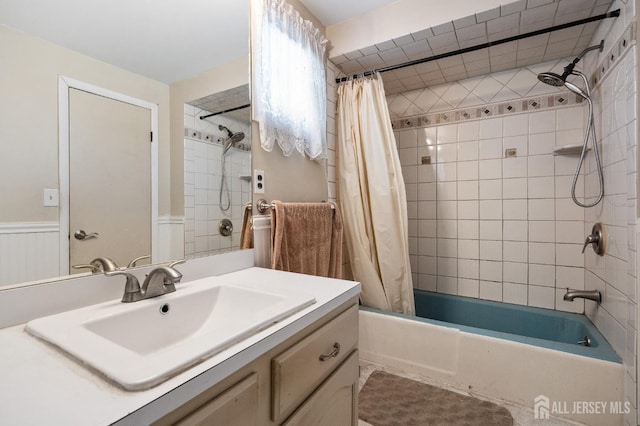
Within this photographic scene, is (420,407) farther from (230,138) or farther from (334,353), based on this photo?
(230,138)

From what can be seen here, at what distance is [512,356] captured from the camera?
1402mm

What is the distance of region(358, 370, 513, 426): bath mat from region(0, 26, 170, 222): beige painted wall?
1492 millimetres

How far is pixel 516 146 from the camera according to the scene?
2.10 meters

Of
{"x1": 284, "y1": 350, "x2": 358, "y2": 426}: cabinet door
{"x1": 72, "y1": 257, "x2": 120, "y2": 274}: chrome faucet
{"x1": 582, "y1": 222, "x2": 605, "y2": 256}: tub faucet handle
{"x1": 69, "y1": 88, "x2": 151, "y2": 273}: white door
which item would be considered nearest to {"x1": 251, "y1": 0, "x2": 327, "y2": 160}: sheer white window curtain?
{"x1": 69, "y1": 88, "x2": 151, "y2": 273}: white door

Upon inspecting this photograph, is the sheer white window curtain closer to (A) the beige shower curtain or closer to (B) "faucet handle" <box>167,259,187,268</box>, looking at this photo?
(A) the beige shower curtain

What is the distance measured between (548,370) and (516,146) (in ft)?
4.90

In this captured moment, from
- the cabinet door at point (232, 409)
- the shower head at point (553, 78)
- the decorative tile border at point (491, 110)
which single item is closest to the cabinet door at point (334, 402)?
the cabinet door at point (232, 409)

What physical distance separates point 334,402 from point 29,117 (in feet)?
3.61

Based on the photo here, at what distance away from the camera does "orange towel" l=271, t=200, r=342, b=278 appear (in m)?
1.33

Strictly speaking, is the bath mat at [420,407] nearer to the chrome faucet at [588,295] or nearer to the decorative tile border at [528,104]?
the chrome faucet at [588,295]

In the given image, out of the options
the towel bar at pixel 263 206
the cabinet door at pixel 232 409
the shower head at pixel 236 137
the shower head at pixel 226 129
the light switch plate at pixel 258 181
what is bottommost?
the cabinet door at pixel 232 409

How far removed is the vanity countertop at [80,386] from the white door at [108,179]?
0.27 meters

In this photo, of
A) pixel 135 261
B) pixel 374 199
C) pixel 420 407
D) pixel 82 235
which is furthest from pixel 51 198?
pixel 420 407

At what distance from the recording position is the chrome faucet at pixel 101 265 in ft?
2.63
